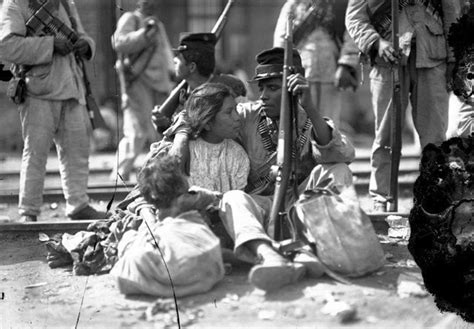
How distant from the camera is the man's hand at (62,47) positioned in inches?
247

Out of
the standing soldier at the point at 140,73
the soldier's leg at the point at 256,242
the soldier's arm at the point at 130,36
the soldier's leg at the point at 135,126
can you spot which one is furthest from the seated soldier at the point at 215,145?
the soldier's arm at the point at 130,36

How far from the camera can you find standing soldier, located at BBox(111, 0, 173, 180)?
8961 millimetres

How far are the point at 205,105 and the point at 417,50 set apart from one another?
1.67m

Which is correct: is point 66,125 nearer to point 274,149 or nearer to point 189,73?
point 189,73

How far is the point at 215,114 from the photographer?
4.50m

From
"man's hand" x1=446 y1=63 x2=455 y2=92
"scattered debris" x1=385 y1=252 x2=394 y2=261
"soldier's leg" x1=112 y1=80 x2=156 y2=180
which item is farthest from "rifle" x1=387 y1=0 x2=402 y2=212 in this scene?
"soldier's leg" x1=112 y1=80 x2=156 y2=180

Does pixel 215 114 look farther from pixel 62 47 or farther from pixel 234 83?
pixel 62 47

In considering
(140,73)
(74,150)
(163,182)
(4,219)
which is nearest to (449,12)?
(163,182)

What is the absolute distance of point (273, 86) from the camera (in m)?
4.51

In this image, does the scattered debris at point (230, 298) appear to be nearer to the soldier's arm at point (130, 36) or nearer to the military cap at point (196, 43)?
the military cap at point (196, 43)

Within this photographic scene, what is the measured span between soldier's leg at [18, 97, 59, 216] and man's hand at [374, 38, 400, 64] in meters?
2.28

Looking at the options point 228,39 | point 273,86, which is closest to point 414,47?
point 273,86

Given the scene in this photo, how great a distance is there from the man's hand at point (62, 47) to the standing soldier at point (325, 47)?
4.84 ft

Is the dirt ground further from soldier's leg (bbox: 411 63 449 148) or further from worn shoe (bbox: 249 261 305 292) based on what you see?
soldier's leg (bbox: 411 63 449 148)
